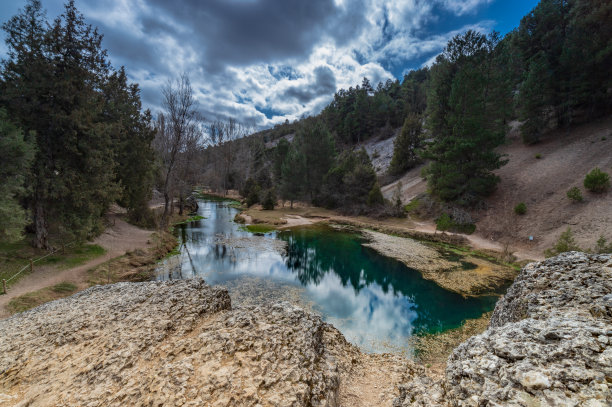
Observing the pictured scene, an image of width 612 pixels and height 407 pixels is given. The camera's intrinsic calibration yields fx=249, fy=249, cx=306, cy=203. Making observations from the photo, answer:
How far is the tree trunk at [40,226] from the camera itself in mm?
13422

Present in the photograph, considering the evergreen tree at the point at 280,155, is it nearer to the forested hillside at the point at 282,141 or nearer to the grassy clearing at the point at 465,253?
the forested hillside at the point at 282,141

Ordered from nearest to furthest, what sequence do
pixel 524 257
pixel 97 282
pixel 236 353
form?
pixel 236 353 < pixel 97 282 < pixel 524 257

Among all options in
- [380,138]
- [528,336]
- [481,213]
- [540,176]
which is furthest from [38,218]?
[380,138]

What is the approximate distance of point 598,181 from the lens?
62.7ft

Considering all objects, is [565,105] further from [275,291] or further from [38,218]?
[38,218]

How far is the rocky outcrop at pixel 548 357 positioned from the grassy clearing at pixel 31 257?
16572 millimetres

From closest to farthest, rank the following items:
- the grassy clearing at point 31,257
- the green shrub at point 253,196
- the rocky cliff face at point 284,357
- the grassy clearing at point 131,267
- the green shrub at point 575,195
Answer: the rocky cliff face at point 284,357
the grassy clearing at point 31,257
the grassy clearing at point 131,267
the green shrub at point 575,195
the green shrub at point 253,196

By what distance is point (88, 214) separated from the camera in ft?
47.1

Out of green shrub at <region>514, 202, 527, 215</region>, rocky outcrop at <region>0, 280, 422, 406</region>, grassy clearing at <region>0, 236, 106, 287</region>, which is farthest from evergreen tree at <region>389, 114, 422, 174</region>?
grassy clearing at <region>0, 236, 106, 287</region>

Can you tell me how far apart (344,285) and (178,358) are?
36.9 ft

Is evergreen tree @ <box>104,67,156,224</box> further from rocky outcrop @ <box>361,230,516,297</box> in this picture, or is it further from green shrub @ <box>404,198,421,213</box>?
green shrub @ <box>404,198,421,213</box>

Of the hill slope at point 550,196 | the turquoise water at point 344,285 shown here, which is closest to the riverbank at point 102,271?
the turquoise water at point 344,285

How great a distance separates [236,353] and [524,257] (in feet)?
68.9

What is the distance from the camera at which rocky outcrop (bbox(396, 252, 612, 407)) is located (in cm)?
290
